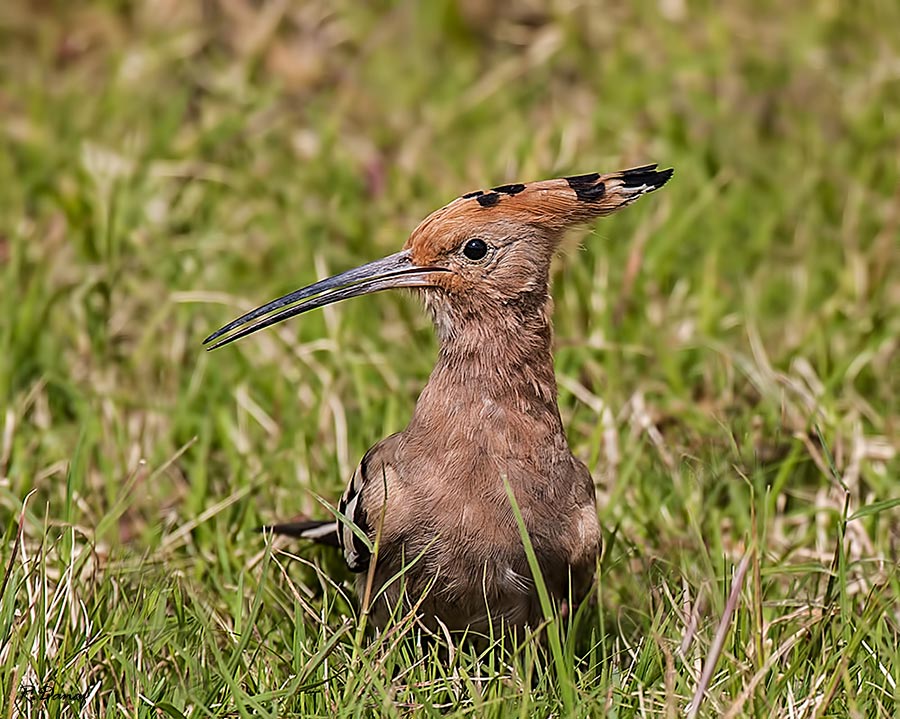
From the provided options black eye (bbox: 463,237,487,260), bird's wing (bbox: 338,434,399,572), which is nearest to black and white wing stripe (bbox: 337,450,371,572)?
bird's wing (bbox: 338,434,399,572)

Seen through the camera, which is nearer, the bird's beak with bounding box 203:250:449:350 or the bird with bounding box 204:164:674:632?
the bird with bounding box 204:164:674:632

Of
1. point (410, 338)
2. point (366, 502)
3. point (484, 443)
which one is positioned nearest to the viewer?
point (484, 443)

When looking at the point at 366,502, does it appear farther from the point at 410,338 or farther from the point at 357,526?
the point at 410,338

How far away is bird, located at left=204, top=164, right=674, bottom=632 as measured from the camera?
3.01m

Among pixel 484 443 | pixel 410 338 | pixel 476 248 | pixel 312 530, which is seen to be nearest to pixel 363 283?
pixel 476 248

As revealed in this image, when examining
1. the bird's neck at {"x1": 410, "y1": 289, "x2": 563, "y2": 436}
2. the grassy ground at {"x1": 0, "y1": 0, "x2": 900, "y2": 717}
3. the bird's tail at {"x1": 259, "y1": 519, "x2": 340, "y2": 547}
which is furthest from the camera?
the bird's tail at {"x1": 259, "y1": 519, "x2": 340, "y2": 547}

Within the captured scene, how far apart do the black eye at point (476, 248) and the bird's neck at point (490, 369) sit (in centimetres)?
11

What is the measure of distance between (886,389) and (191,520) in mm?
1938

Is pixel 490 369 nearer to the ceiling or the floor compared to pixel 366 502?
nearer to the ceiling

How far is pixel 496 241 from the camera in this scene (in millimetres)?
3100

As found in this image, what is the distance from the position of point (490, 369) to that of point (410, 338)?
55.1 inches

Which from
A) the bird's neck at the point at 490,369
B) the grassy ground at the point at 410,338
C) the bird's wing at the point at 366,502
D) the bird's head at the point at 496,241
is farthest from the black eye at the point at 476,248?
the grassy ground at the point at 410,338

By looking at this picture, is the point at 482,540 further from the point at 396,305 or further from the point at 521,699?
the point at 396,305

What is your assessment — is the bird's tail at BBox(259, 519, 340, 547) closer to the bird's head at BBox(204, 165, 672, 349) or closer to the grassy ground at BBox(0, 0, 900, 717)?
the grassy ground at BBox(0, 0, 900, 717)
